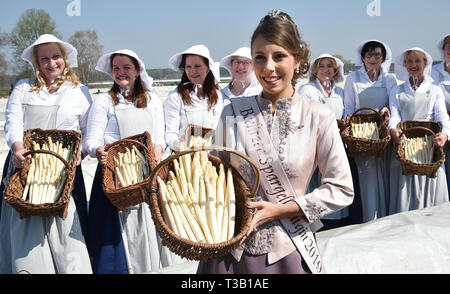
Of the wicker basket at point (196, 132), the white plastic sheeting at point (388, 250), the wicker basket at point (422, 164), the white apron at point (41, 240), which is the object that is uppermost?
the wicker basket at point (196, 132)

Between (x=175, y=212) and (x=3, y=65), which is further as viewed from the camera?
(x=3, y=65)

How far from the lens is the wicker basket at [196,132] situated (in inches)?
132

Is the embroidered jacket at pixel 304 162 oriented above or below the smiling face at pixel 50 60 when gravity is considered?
below

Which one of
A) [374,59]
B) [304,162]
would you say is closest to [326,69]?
[374,59]

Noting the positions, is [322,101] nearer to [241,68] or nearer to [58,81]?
[241,68]

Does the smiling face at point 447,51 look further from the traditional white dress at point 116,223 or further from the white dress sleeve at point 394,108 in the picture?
the traditional white dress at point 116,223

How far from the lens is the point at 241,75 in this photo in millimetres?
4676

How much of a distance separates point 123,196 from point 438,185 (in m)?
3.73

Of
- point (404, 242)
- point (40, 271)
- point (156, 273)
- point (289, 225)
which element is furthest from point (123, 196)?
point (404, 242)

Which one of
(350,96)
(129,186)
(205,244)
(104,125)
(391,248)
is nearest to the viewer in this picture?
(205,244)

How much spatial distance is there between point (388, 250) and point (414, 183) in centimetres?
174

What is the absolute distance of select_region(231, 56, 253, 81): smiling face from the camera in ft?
15.2

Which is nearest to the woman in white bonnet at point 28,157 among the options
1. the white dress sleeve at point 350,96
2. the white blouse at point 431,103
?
the white dress sleeve at point 350,96

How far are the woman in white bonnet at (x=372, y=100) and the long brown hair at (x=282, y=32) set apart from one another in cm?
337
